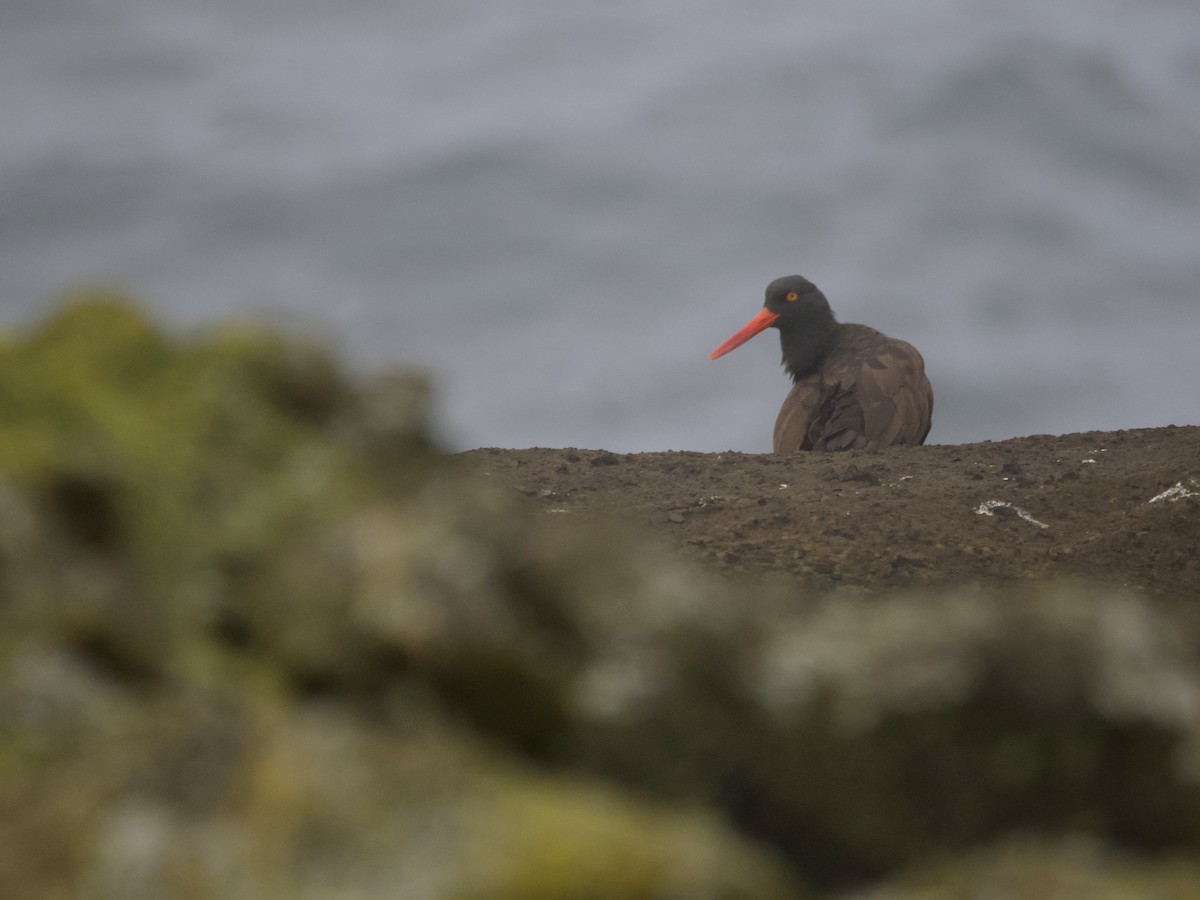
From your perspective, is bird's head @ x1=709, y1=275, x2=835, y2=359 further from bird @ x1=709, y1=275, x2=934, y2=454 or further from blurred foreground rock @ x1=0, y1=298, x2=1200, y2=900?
blurred foreground rock @ x1=0, y1=298, x2=1200, y2=900

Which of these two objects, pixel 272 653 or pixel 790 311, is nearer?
pixel 272 653

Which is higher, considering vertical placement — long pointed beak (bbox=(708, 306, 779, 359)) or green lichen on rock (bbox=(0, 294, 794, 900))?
long pointed beak (bbox=(708, 306, 779, 359))

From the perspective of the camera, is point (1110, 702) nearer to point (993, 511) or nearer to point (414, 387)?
point (414, 387)

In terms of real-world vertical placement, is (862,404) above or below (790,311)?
below

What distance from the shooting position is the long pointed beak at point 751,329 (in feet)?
40.9

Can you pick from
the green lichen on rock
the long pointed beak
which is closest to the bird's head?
the long pointed beak

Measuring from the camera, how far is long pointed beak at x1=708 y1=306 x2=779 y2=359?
491 inches

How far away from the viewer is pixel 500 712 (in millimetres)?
1898

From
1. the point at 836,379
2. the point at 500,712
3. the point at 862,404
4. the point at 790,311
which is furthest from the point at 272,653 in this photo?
the point at 790,311

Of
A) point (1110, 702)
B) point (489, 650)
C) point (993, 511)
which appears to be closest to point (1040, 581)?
point (993, 511)

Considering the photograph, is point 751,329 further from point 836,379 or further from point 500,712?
point 500,712

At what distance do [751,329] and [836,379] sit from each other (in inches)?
55.6

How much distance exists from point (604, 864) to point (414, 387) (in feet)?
3.90

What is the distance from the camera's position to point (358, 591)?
190cm
